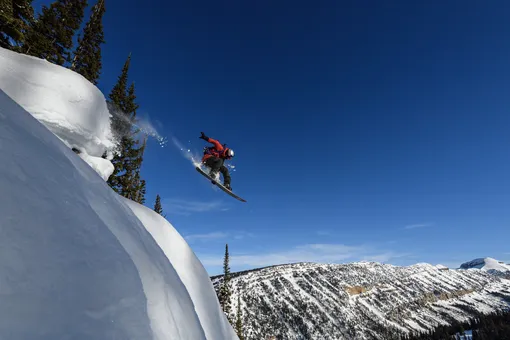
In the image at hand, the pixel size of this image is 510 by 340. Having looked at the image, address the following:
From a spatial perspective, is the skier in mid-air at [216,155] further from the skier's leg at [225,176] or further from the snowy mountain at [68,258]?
the snowy mountain at [68,258]

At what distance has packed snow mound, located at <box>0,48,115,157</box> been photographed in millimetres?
8039

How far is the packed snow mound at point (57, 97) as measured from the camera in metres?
8.04

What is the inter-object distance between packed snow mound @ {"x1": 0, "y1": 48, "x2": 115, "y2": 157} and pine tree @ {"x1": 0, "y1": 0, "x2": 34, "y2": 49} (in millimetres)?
8733

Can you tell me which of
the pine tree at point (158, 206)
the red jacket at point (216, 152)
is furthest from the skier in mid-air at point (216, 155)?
the pine tree at point (158, 206)

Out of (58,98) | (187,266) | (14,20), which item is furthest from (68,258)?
(14,20)

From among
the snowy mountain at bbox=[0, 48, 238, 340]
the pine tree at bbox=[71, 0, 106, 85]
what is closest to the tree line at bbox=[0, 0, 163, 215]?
the pine tree at bbox=[71, 0, 106, 85]

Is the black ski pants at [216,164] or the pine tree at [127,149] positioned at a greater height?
the pine tree at [127,149]

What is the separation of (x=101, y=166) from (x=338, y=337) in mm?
205681

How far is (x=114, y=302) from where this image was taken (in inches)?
95.3

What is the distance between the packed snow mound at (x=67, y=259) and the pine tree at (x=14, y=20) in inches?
654

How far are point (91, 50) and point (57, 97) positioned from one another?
22.7 meters

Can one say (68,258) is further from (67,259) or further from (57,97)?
Result: (57,97)

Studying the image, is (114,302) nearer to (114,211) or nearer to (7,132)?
(114,211)

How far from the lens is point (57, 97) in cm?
877
